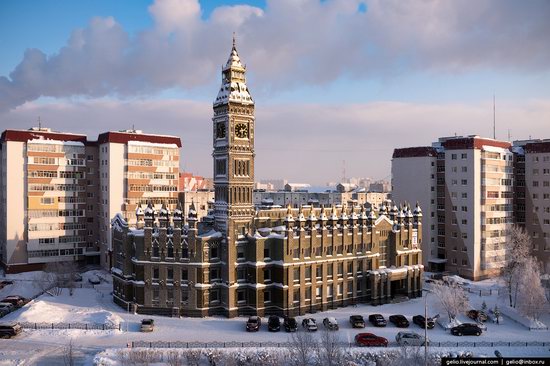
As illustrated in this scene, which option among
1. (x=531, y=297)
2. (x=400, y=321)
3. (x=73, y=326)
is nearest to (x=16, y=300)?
(x=73, y=326)

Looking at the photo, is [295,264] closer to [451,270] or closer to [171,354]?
[171,354]

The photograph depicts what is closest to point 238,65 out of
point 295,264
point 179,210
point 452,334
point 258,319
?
point 179,210

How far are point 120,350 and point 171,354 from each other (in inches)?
231

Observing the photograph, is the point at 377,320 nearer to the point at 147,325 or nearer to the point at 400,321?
the point at 400,321

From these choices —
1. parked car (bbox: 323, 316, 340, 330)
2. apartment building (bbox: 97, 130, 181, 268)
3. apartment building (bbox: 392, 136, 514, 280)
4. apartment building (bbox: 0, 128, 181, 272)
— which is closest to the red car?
parked car (bbox: 323, 316, 340, 330)

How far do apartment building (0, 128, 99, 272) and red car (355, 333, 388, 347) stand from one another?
228 feet

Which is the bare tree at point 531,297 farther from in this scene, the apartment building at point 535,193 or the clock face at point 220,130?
the clock face at point 220,130

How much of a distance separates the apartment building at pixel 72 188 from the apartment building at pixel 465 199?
56625 millimetres

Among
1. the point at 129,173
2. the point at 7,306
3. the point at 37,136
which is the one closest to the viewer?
the point at 7,306

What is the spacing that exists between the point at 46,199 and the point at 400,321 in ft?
246

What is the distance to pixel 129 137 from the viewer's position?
10762 centimetres

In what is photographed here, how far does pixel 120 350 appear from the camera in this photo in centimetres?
5588

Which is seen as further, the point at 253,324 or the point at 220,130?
the point at 220,130

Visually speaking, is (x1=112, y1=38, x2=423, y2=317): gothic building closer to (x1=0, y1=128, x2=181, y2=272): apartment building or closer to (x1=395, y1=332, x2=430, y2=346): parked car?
(x1=395, y1=332, x2=430, y2=346): parked car
